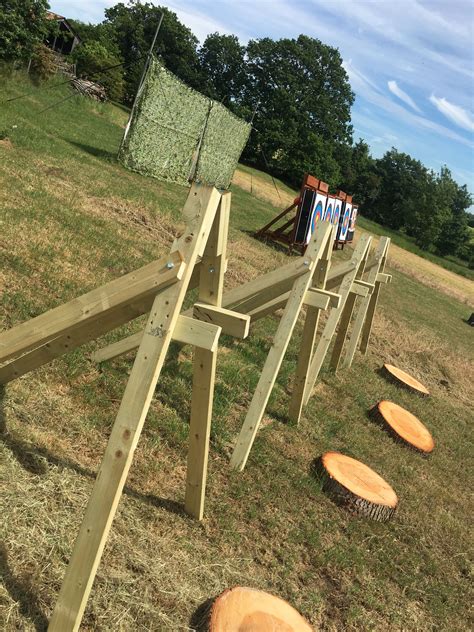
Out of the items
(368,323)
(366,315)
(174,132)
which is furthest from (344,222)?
(368,323)

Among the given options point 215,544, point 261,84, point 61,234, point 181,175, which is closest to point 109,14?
point 261,84

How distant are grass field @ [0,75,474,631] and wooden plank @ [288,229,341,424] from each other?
262mm

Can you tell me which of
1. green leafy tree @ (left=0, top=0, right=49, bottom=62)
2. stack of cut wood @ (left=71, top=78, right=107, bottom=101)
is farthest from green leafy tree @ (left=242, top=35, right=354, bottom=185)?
green leafy tree @ (left=0, top=0, right=49, bottom=62)

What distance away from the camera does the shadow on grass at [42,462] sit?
3.45 m

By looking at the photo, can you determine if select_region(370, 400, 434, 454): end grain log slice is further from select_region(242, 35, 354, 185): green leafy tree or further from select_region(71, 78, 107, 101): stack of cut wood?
select_region(242, 35, 354, 185): green leafy tree

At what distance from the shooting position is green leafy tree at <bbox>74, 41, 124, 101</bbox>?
41.9m

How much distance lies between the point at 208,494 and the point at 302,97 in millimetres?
70043

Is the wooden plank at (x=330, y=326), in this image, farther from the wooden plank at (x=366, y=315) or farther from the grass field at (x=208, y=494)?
the wooden plank at (x=366, y=315)

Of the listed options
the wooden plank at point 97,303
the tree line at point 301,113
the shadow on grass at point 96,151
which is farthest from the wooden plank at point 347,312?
the tree line at point 301,113

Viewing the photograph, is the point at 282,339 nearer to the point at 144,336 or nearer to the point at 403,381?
the point at 144,336

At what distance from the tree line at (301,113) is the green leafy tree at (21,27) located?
2821 centimetres

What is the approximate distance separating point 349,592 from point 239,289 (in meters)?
2.36

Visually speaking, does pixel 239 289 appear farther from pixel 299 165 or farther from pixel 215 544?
pixel 299 165

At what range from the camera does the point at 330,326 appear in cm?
643
